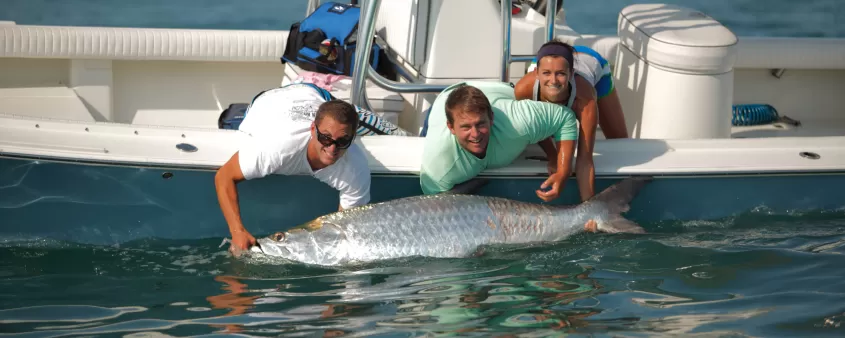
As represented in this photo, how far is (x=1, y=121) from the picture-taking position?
14.6 feet

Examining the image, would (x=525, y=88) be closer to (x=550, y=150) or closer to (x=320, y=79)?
(x=550, y=150)

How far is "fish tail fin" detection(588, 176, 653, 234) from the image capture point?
4547 mm

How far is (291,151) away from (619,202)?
1.55 m

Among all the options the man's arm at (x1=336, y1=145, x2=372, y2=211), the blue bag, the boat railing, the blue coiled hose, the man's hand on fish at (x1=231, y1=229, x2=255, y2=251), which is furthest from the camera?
the blue coiled hose

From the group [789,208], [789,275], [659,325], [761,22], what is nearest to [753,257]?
[789,275]

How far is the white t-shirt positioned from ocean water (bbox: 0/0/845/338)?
0.39 meters

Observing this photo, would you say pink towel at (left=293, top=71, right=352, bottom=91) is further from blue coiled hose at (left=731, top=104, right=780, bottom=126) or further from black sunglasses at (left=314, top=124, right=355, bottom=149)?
blue coiled hose at (left=731, top=104, right=780, bottom=126)

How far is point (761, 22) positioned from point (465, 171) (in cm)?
1255

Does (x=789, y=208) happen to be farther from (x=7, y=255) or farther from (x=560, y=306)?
(x=7, y=255)

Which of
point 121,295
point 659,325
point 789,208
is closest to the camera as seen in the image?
point 659,325

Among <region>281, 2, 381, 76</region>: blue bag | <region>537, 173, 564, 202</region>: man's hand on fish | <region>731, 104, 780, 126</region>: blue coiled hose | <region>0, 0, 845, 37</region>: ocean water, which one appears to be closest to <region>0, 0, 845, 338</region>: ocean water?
<region>537, 173, 564, 202</region>: man's hand on fish

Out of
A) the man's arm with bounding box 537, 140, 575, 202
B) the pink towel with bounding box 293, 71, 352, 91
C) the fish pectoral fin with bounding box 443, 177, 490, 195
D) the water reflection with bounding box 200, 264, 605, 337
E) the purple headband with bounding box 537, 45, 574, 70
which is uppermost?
the purple headband with bounding box 537, 45, 574, 70

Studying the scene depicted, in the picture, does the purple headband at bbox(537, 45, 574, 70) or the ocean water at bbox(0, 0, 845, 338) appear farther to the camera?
the purple headband at bbox(537, 45, 574, 70)

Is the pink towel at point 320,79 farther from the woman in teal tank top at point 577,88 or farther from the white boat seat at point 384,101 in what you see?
the woman in teal tank top at point 577,88
